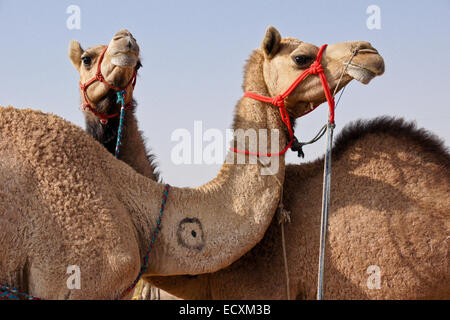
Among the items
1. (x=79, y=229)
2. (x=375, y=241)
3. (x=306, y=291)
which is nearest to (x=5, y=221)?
(x=79, y=229)

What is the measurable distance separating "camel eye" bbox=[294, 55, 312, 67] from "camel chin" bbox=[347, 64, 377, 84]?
1.26 ft

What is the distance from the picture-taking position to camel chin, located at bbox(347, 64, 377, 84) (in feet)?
13.8

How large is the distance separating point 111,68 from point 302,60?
5.91 ft

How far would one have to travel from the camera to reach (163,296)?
34.8 ft

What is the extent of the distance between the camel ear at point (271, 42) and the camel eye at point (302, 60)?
0.82 ft

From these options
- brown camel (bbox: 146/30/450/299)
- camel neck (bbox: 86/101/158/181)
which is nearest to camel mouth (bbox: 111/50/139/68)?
camel neck (bbox: 86/101/158/181)

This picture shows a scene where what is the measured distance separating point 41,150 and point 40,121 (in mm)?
264

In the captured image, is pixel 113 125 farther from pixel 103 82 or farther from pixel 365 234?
pixel 365 234

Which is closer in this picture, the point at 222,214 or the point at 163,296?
the point at 222,214

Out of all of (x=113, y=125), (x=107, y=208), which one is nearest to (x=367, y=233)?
(x=107, y=208)

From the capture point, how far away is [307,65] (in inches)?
175

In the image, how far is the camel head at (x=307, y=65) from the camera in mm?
4234

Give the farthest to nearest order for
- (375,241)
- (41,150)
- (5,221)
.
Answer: (375,241) < (41,150) < (5,221)

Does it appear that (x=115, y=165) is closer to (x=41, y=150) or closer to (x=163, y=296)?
(x=41, y=150)
